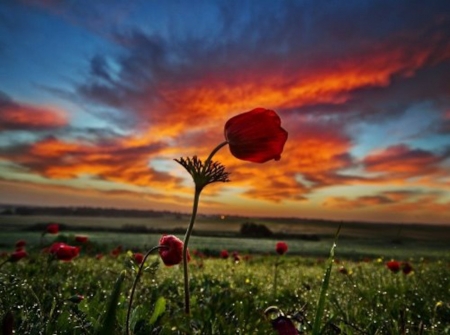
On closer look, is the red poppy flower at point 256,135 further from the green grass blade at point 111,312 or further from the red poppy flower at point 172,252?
the green grass blade at point 111,312

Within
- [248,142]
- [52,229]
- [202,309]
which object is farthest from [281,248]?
[202,309]

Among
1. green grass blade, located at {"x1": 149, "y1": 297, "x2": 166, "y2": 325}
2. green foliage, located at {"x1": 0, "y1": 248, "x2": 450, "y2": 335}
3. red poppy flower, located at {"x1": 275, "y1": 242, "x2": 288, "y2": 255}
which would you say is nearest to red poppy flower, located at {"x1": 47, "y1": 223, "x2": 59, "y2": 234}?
green foliage, located at {"x1": 0, "y1": 248, "x2": 450, "y2": 335}

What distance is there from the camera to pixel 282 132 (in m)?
1.64

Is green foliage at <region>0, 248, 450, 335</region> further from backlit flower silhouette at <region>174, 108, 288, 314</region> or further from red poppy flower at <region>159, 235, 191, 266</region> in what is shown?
backlit flower silhouette at <region>174, 108, 288, 314</region>

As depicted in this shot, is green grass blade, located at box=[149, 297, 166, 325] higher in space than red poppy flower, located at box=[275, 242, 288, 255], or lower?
lower

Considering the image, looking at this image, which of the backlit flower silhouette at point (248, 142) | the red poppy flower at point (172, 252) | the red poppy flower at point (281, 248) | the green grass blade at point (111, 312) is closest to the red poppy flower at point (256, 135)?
the backlit flower silhouette at point (248, 142)

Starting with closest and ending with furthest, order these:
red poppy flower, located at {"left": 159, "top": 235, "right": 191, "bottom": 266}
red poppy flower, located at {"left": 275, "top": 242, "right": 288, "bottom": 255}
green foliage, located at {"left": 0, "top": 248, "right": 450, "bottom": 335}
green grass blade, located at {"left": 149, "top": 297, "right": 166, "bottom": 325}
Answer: green foliage, located at {"left": 0, "top": 248, "right": 450, "bottom": 335} < red poppy flower, located at {"left": 159, "top": 235, "right": 191, "bottom": 266} < green grass blade, located at {"left": 149, "top": 297, "right": 166, "bottom": 325} < red poppy flower, located at {"left": 275, "top": 242, "right": 288, "bottom": 255}

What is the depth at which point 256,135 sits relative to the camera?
5.45 feet

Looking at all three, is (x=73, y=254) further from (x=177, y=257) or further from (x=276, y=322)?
(x=276, y=322)

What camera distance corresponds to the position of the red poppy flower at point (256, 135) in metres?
1.62

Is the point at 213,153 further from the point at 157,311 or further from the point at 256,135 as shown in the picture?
the point at 157,311

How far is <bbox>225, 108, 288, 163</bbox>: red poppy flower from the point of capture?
1.62 metres

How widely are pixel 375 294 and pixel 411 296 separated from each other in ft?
2.34

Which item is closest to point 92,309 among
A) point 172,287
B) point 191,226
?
point 191,226
